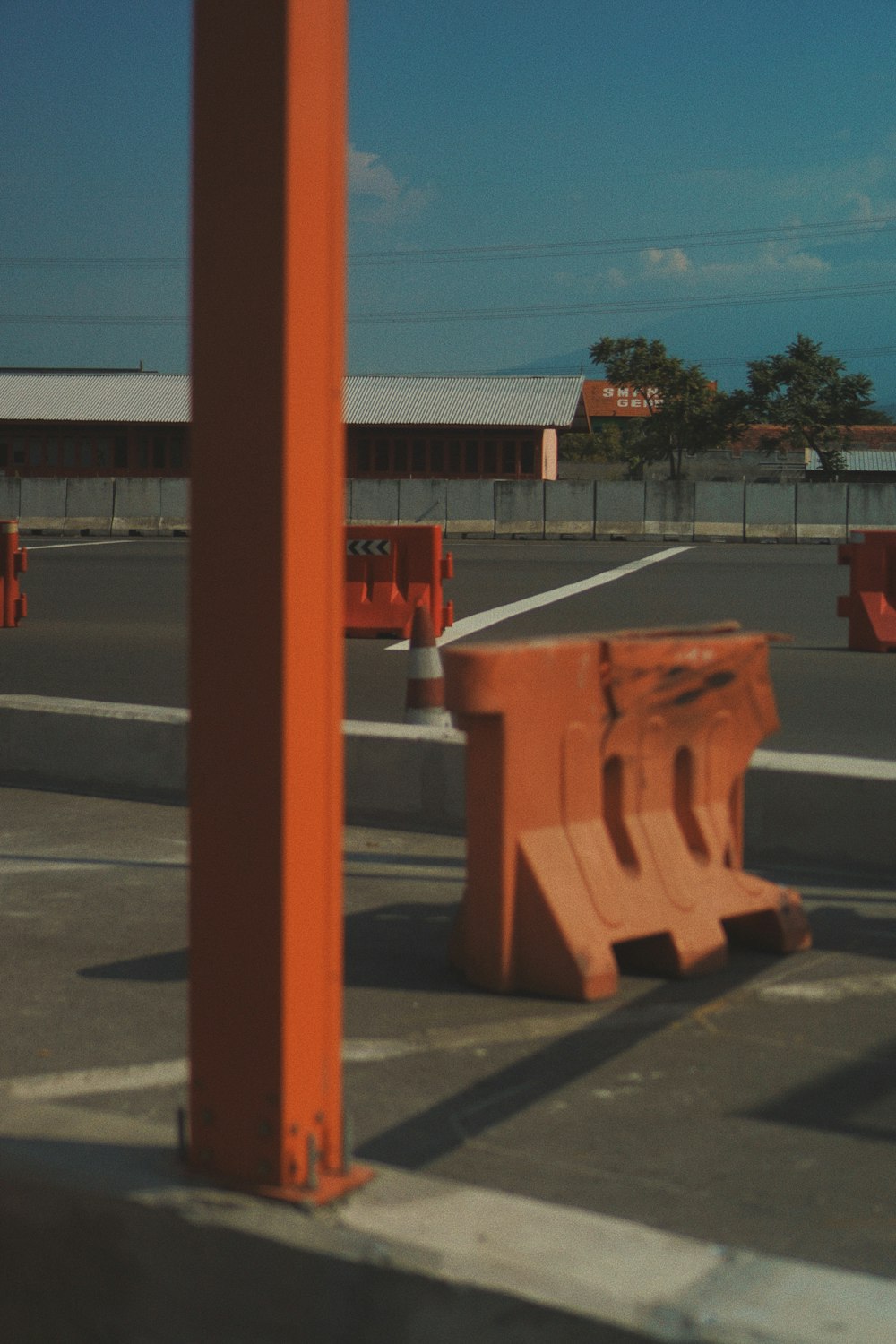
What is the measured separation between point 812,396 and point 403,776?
3182 inches

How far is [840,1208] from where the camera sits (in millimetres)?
3832

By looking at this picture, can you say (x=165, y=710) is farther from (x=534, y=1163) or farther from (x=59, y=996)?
(x=534, y=1163)

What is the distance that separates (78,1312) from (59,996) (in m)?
2.52

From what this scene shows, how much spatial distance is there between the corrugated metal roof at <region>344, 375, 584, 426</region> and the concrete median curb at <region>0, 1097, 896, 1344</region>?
66846mm

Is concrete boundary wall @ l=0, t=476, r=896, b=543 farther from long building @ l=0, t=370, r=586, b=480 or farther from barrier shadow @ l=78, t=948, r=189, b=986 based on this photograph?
barrier shadow @ l=78, t=948, r=189, b=986

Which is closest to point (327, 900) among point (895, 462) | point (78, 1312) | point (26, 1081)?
point (78, 1312)

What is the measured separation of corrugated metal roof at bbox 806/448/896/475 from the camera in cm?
11675

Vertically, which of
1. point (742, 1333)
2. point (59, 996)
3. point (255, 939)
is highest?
point (255, 939)

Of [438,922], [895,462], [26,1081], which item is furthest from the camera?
[895,462]

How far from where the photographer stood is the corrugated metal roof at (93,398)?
239ft

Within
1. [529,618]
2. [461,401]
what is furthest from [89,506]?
[529,618]

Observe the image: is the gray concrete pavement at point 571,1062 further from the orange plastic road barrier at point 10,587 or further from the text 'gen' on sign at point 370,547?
the orange plastic road barrier at point 10,587

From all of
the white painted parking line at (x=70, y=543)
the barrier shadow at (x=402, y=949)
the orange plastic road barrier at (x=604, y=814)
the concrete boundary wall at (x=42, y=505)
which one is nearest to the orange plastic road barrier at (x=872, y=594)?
the barrier shadow at (x=402, y=949)

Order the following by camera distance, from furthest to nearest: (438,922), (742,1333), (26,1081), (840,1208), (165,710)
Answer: (165,710)
(438,922)
(26,1081)
(840,1208)
(742,1333)
